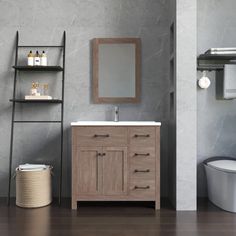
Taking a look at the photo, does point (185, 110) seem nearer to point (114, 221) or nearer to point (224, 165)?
point (224, 165)

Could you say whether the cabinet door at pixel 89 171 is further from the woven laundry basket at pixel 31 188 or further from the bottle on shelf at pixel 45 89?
the bottle on shelf at pixel 45 89

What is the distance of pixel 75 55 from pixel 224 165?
196 centimetres

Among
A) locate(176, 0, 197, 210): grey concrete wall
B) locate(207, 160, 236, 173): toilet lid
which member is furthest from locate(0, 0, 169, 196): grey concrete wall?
locate(207, 160, 236, 173): toilet lid

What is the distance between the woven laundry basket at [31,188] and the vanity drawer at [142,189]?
34.9 inches

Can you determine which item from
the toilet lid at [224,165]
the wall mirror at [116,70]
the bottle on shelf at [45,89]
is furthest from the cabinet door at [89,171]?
the toilet lid at [224,165]

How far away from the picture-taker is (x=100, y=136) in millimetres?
2818

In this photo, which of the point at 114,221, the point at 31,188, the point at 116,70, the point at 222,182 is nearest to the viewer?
the point at 114,221

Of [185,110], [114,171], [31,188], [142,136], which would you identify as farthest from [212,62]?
[31,188]

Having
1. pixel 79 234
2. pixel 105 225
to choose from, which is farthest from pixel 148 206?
pixel 79 234

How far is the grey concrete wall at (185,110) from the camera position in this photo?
111 inches

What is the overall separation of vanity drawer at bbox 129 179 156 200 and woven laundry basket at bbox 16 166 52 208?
887 mm

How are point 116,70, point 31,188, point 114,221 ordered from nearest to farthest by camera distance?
point 114,221
point 31,188
point 116,70

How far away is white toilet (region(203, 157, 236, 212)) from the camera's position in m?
2.69

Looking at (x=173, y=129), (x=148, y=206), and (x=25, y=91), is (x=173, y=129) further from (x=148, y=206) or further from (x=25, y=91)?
(x=25, y=91)
